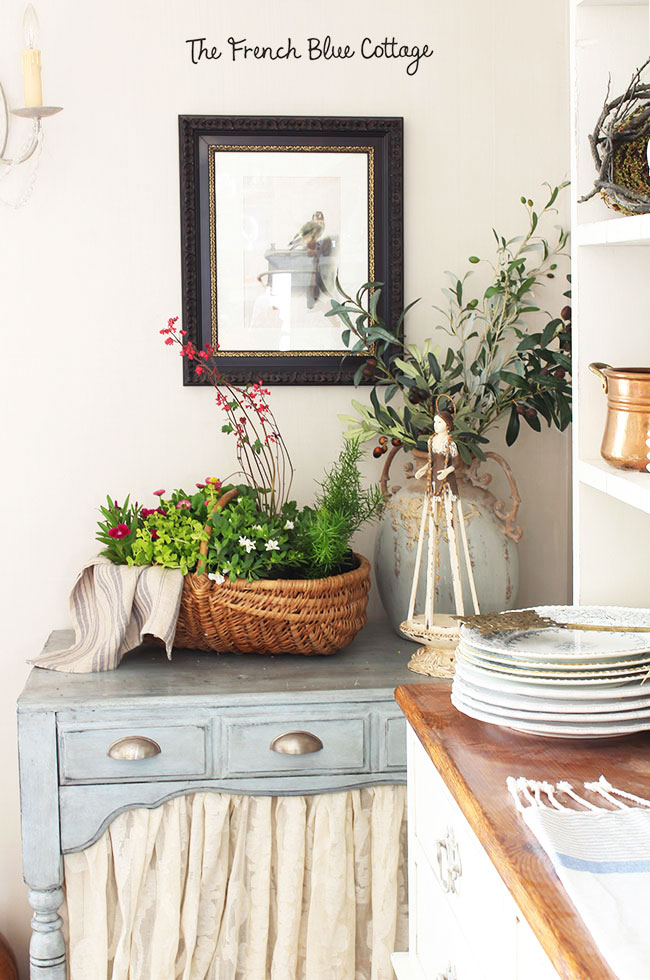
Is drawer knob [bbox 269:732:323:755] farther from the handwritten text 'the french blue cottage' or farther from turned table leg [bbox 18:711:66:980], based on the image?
the handwritten text 'the french blue cottage'

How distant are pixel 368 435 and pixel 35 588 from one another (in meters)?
0.82

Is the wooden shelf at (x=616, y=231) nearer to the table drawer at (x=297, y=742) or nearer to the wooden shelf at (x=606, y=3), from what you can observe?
the wooden shelf at (x=606, y=3)

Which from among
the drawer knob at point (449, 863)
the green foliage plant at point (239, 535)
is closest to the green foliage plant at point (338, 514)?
the green foliage plant at point (239, 535)

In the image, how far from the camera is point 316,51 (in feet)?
7.23

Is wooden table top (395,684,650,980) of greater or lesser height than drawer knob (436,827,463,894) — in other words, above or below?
above

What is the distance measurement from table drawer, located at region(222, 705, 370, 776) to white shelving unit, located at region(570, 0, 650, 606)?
1.83 ft

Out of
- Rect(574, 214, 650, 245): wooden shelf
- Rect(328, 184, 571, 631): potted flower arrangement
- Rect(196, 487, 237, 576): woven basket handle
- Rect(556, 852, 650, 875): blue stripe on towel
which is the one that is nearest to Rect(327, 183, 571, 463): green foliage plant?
Rect(328, 184, 571, 631): potted flower arrangement

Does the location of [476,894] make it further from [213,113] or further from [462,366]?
[213,113]

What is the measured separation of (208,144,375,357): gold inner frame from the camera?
2186mm

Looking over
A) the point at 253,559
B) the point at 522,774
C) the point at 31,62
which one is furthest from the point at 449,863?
the point at 31,62

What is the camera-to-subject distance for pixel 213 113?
2191 millimetres

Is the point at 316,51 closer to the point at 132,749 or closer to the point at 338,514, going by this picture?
the point at 338,514

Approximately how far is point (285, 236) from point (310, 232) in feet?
0.18

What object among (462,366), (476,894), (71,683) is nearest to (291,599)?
(71,683)
